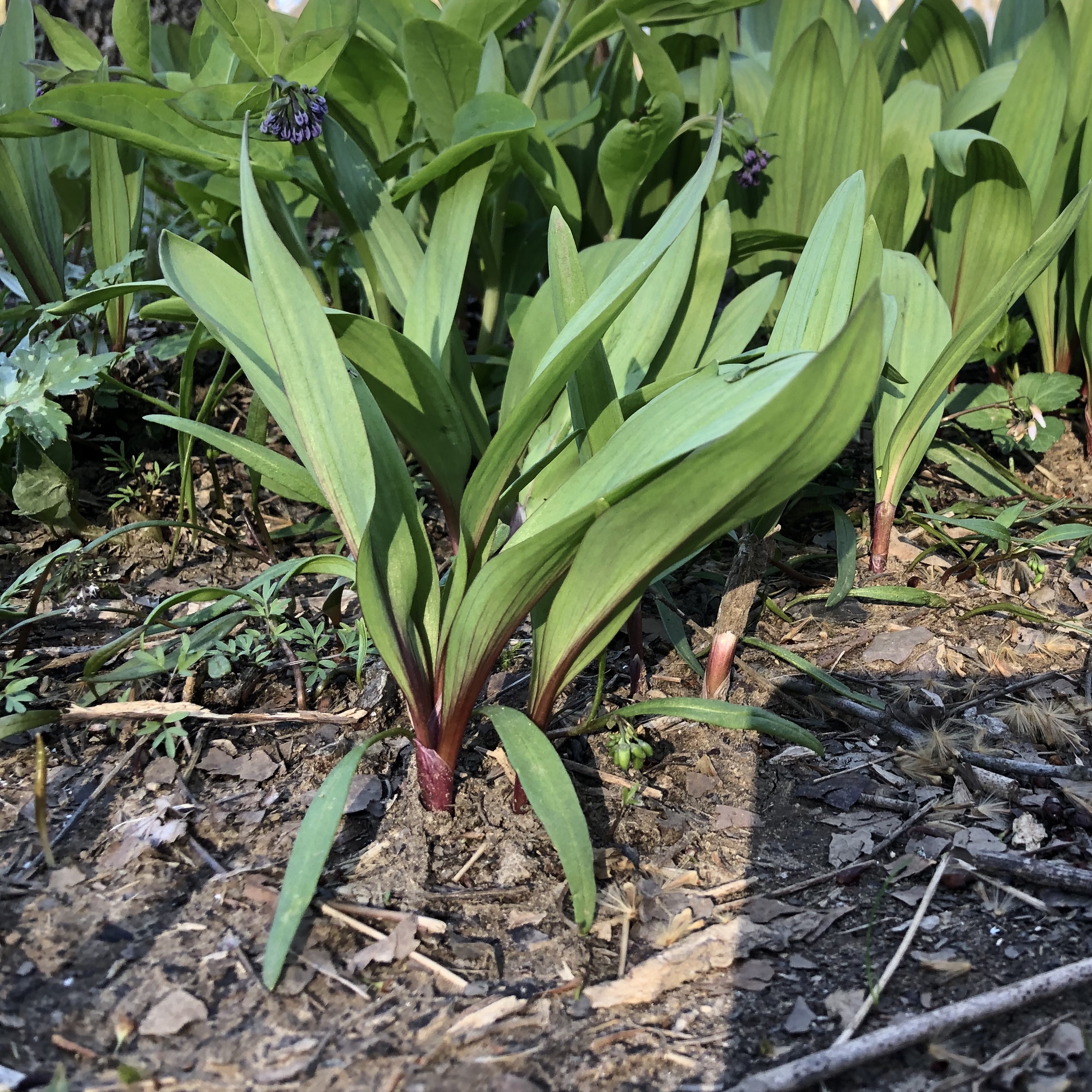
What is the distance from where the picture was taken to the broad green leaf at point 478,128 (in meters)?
1.53

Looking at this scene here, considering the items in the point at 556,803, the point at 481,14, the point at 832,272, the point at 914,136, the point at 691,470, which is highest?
the point at 481,14

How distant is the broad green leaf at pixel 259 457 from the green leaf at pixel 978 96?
1.74 meters

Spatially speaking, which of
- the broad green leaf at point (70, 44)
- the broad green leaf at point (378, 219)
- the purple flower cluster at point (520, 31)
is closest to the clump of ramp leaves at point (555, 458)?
the broad green leaf at point (378, 219)

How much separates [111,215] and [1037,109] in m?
1.97

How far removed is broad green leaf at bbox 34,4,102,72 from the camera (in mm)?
1824

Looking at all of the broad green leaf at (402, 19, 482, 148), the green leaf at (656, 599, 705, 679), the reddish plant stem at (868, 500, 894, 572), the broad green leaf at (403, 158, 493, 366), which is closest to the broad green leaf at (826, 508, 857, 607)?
the reddish plant stem at (868, 500, 894, 572)

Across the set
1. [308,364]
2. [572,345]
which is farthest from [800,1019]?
[308,364]

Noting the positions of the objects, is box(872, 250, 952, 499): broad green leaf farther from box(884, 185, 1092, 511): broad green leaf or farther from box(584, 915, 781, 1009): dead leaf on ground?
box(584, 915, 781, 1009): dead leaf on ground

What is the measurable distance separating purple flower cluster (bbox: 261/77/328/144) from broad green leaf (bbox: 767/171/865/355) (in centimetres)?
76

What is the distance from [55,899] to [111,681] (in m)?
0.32

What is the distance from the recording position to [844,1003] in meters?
0.92

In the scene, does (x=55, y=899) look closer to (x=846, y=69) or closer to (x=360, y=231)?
(x=360, y=231)

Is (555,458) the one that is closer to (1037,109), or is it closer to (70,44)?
(70,44)

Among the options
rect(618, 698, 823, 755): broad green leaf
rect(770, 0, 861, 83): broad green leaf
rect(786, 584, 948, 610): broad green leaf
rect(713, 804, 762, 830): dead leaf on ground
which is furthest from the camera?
rect(770, 0, 861, 83): broad green leaf
